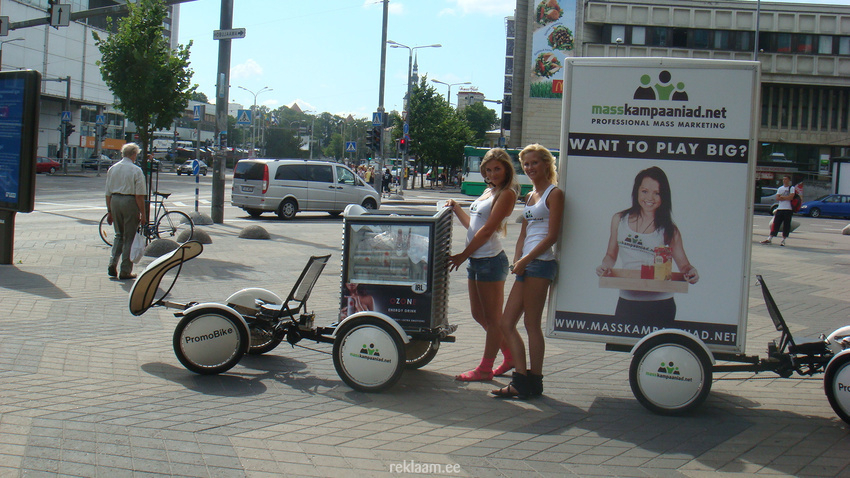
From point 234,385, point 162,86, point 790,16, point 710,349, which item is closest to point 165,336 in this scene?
point 234,385

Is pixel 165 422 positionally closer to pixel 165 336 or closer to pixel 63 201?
pixel 165 336

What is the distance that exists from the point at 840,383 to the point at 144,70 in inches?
650

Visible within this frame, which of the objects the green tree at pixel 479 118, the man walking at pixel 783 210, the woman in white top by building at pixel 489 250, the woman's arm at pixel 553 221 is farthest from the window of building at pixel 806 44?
the woman's arm at pixel 553 221

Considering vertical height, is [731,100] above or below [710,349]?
above

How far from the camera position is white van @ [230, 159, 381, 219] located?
2325 cm

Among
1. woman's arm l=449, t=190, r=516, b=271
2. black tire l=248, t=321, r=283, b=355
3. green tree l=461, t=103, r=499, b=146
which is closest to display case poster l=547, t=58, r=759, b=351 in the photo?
woman's arm l=449, t=190, r=516, b=271

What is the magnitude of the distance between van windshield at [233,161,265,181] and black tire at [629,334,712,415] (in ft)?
64.2

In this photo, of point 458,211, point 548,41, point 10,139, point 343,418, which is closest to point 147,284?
Result: point 343,418

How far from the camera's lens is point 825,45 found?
194 feet

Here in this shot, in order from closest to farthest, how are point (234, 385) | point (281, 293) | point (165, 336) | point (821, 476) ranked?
point (821, 476), point (234, 385), point (165, 336), point (281, 293)

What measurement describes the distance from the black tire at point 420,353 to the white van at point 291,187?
58.4 ft

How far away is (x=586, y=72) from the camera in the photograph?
514cm

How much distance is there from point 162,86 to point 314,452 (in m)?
15.6

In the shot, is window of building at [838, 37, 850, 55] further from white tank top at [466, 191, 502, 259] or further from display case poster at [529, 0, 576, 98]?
white tank top at [466, 191, 502, 259]
